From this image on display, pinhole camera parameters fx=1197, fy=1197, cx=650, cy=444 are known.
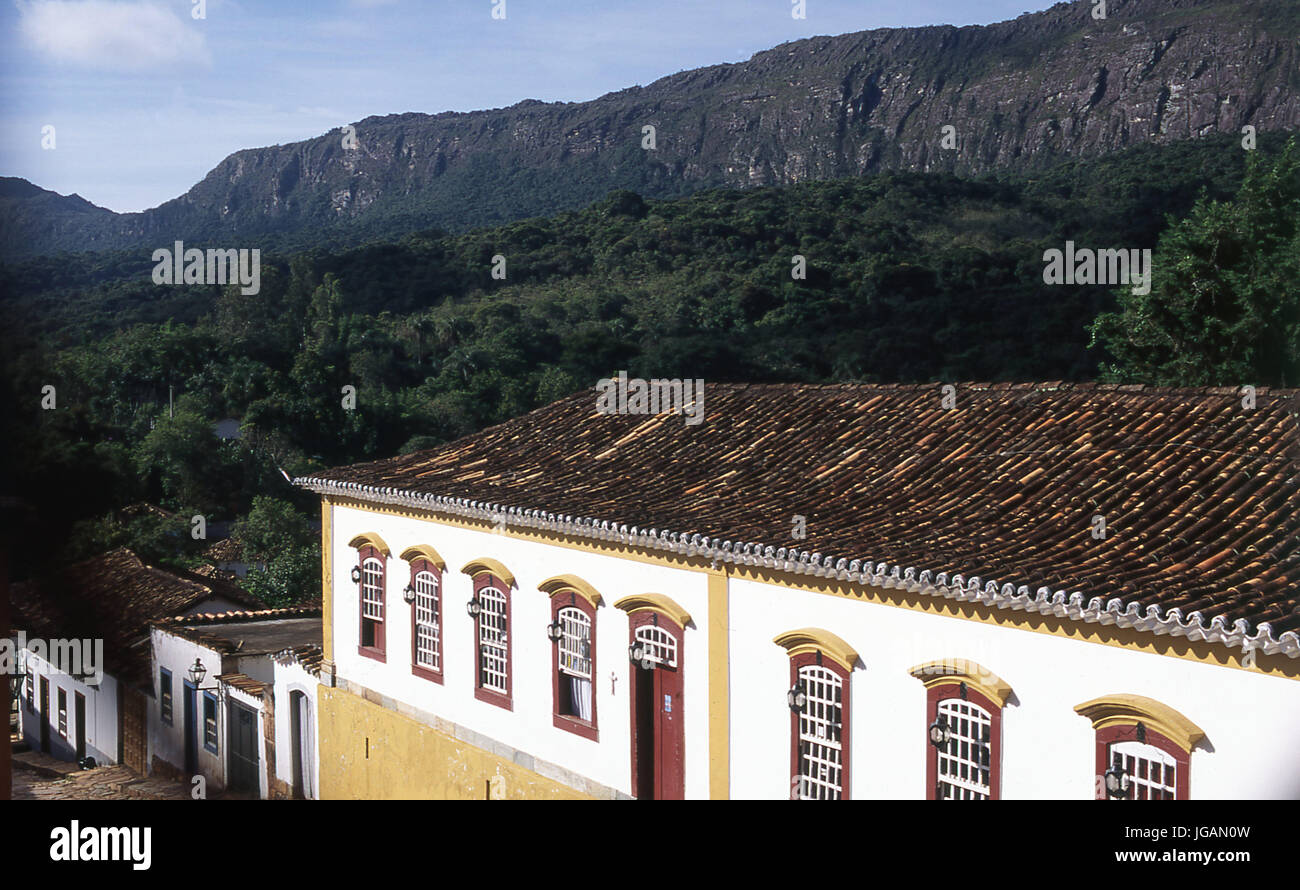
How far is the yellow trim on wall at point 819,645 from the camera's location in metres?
8.20

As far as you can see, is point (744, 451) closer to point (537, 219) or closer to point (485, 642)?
point (485, 642)

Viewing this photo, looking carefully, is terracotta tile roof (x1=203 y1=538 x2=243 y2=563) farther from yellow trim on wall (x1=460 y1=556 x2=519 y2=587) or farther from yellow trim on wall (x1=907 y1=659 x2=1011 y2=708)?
yellow trim on wall (x1=907 y1=659 x2=1011 y2=708)

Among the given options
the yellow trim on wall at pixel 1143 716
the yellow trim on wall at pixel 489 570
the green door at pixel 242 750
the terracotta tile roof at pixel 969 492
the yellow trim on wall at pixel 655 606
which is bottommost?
the green door at pixel 242 750

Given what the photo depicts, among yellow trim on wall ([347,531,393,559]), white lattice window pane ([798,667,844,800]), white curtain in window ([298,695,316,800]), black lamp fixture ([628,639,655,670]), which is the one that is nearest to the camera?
white lattice window pane ([798,667,844,800])

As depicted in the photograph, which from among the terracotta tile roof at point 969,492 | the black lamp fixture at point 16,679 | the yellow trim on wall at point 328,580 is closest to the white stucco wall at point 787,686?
the terracotta tile roof at point 969,492

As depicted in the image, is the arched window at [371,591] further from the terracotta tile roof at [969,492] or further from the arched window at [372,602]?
the terracotta tile roof at [969,492]

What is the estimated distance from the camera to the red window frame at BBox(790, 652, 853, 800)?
8258 millimetres

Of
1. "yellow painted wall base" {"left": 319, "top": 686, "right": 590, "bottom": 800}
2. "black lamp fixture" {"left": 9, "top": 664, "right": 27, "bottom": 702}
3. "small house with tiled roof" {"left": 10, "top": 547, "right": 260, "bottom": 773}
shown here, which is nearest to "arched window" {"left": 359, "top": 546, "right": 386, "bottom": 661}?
"yellow painted wall base" {"left": 319, "top": 686, "right": 590, "bottom": 800}

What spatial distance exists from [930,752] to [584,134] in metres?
75.8

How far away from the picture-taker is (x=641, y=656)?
9.97 metres

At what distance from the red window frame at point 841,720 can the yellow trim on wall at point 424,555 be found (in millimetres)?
5178

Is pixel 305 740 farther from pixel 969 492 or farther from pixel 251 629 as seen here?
pixel 969 492

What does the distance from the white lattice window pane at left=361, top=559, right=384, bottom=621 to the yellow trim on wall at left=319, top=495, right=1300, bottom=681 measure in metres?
3.02
